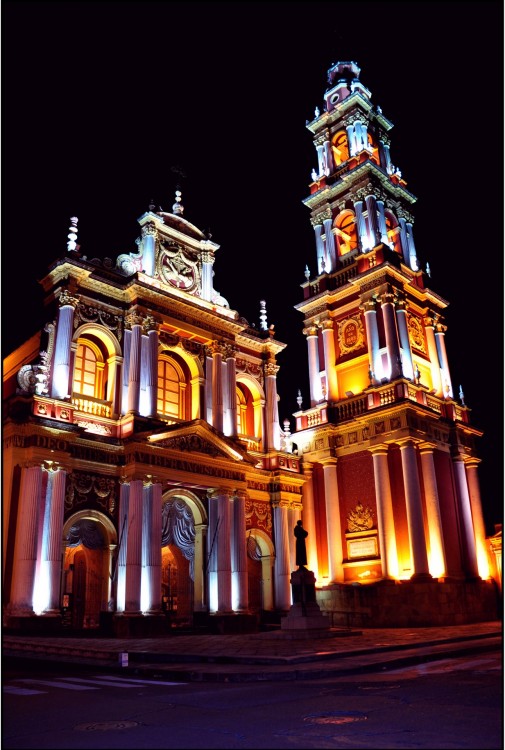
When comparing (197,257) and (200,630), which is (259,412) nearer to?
(197,257)

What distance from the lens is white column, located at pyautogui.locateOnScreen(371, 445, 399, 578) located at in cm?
2397

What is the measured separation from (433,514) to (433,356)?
25.5 ft

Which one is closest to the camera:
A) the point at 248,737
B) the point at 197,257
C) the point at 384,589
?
the point at 248,737

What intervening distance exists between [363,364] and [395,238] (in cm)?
738

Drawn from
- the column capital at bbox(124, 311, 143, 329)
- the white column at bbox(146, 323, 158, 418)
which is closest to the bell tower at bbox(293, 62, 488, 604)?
the white column at bbox(146, 323, 158, 418)

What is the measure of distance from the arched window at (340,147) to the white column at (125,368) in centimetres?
1672

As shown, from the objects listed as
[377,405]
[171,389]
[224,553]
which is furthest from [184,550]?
[377,405]

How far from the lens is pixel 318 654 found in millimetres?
12031

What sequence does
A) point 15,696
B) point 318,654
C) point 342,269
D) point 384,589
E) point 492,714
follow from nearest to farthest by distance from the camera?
point 492,714 < point 15,696 < point 318,654 < point 384,589 < point 342,269

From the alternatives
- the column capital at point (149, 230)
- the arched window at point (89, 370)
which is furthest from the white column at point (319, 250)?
the arched window at point (89, 370)

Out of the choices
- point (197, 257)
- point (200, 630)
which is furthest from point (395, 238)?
point (200, 630)

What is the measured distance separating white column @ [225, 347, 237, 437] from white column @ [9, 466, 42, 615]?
8.14 meters

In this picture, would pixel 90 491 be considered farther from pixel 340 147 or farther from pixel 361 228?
pixel 340 147

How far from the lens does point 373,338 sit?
2709cm
